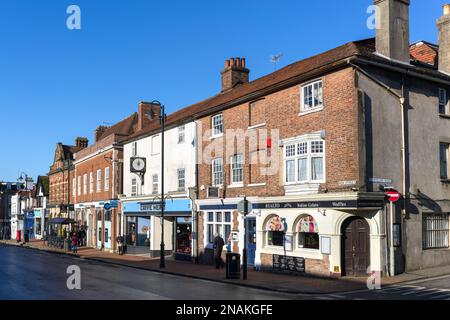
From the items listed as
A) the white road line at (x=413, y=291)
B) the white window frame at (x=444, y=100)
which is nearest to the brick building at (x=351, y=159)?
the white window frame at (x=444, y=100)

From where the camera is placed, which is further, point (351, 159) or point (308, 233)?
point (308, 233)

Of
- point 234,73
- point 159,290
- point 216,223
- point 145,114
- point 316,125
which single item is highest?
point 234,73

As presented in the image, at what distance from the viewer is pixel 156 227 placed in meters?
35.1

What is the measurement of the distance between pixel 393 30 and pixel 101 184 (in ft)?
97.2

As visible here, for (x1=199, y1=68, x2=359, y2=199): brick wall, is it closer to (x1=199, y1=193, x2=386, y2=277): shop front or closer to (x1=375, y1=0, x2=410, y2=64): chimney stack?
(x1=199, y1=193, x2=386, y2=277): shop front

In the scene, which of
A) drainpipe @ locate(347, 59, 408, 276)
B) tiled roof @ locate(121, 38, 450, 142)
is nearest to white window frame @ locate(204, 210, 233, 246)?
tiled roof @ locate(121, 38, 450, 142)

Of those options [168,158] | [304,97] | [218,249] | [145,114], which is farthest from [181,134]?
[304,97]

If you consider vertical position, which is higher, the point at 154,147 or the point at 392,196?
the point at 154,147

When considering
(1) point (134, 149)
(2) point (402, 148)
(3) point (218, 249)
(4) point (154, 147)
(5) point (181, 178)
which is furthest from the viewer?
(1) point (134, 149)

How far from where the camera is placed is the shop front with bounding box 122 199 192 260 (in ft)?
Answer: 102

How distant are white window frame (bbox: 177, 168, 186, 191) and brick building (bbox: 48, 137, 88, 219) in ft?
92.7

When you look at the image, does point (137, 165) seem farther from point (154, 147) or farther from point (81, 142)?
point (81, 142)

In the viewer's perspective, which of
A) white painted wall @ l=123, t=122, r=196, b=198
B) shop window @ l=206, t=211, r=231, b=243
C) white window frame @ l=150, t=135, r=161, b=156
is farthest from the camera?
white window frame @ l=150, t=135, r=161, b=156
